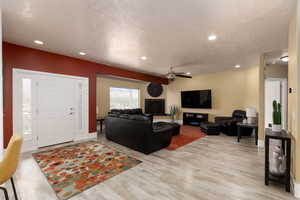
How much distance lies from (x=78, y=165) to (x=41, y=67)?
2869 mm

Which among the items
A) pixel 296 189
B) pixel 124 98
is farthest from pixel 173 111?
pixel 296 189

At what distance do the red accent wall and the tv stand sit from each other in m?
4.46


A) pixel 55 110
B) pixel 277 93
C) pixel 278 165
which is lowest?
pixel 278 165

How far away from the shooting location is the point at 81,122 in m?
4.55

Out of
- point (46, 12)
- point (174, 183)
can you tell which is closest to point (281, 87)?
point (174, 183)

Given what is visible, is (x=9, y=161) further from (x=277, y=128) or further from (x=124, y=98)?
(x=124, y=98)

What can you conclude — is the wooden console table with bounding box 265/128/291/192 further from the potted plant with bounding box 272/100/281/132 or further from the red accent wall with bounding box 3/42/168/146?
the red accent wall with bounding box 3/42/168/146

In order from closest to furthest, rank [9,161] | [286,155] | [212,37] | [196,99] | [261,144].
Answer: [9,161], [286,155], [212,37], [261,144], [196,99]

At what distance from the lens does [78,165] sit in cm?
276

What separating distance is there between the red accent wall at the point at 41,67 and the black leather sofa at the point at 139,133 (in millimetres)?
1282

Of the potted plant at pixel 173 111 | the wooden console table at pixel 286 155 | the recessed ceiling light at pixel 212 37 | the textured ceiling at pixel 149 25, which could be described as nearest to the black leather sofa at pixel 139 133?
the textured ceiling at pixel 149 25

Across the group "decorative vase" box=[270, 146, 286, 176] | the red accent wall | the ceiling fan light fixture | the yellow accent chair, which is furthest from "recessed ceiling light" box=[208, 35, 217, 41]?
the red accent wall

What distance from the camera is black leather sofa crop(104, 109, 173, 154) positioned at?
3.32 m

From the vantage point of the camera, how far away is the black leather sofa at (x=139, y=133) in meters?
3.32
